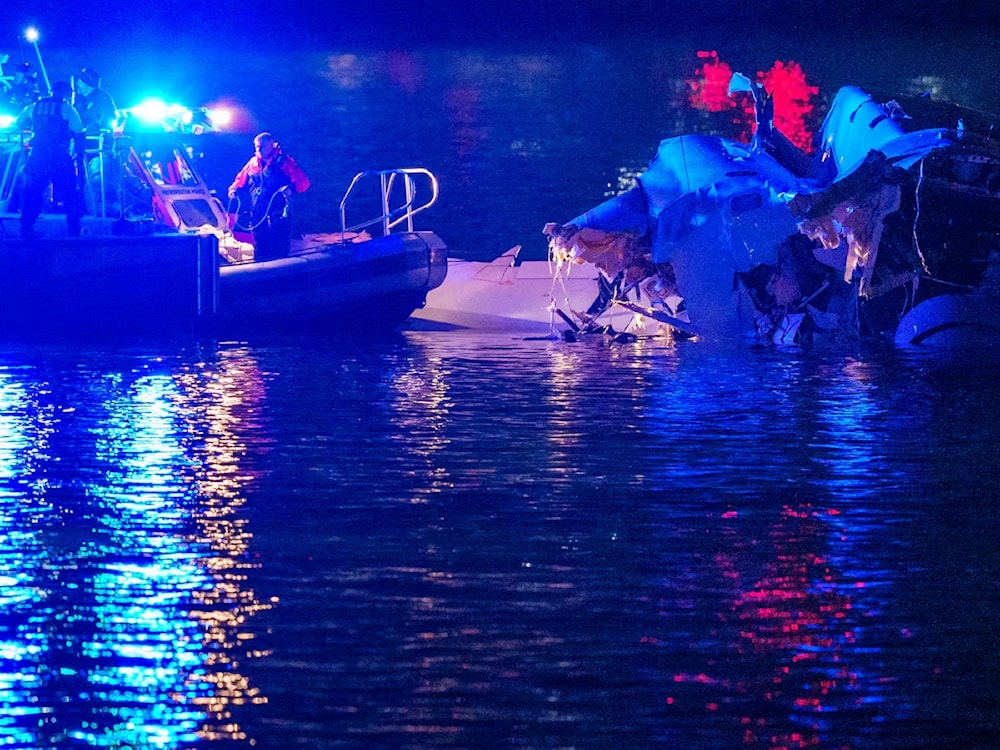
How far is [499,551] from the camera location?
6.28 metres

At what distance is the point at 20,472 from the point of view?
8.23 m

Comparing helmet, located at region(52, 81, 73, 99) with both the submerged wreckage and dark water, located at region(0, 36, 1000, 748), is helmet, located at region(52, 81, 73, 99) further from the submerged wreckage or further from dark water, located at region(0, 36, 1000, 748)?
the submerged wreckage

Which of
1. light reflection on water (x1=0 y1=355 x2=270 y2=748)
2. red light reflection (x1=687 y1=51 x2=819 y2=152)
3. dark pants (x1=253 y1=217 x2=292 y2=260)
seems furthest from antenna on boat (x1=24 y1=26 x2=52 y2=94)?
red light reflection (x1=687 y1=51 x2=819 y2=152)

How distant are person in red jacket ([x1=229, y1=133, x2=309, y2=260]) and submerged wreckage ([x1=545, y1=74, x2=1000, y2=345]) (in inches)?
105

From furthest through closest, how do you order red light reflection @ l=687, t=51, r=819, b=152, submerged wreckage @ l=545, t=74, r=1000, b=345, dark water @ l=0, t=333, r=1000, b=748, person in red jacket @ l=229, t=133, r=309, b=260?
red light reflection @ l=687, t=51, r=819, b=152, person in red jacket @ l=229, t=133, r=309, b=260, submerged wreckage @ l=545, t=74, r=1000, b=345, dark water @ l=0, t=333, r=1000, b=748

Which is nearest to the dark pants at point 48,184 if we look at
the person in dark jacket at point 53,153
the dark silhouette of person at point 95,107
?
the person in dark jacket at point 53,153

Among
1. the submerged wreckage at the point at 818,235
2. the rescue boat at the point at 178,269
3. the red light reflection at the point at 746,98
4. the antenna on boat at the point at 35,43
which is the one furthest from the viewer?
the red light reflection at the point at 746,98

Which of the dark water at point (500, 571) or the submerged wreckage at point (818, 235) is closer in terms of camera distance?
the dark water at point (500, 571)

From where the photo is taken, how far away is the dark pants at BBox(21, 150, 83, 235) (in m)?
15.9

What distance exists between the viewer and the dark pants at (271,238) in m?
17.0

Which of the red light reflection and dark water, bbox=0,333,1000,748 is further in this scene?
the red light reflection

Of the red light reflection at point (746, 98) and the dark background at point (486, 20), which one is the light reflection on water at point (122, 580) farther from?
the dark background at point (486, 20)

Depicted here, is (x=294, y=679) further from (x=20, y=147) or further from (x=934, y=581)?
(x=20, y=147)

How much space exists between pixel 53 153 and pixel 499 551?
10823 mm
